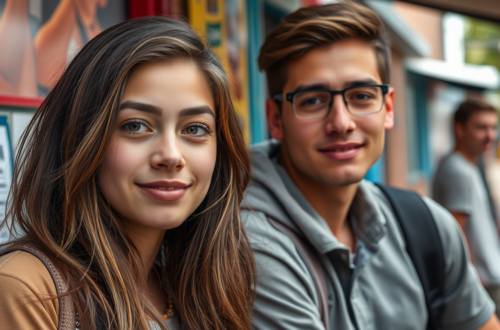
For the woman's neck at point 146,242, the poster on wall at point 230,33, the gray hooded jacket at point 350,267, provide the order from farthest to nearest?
1. the poster on wall at point 230,33
2. the gray hooded jacket at point 350,267
3. the woman's neck at point 146,242

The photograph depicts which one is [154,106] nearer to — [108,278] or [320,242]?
[108,278]

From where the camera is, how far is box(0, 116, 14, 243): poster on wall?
193 centimetres

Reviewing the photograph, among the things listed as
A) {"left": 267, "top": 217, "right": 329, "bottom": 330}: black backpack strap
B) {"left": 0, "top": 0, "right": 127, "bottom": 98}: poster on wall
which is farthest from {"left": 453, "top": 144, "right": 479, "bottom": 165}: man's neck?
{"left": 0, "top": 0, "right": 127, "bottom": 98}: poster on wall

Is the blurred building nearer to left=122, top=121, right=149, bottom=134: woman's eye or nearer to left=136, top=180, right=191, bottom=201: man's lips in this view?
left=122, top=121, right=149, bottom=134: woman's eye

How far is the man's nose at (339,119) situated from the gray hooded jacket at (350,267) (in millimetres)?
314

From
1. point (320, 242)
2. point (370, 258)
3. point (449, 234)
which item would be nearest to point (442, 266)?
point (449, 234)

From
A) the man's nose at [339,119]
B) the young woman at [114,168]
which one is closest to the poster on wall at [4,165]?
the young woman at [114,168]

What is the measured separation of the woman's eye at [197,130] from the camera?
59.0 inches

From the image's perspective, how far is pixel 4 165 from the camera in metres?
1.95

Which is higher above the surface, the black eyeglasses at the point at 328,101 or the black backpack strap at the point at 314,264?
the black eyeglasses at the point at 328,101

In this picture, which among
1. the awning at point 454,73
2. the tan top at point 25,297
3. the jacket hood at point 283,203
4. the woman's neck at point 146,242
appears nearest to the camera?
the tan top at point 25,297

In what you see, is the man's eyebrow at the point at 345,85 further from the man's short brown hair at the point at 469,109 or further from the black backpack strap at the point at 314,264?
the man's short brown hair at the point at 469,109

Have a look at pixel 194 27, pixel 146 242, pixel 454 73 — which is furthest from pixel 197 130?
pixel 454 73

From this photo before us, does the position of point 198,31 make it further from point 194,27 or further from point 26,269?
point 26,269
